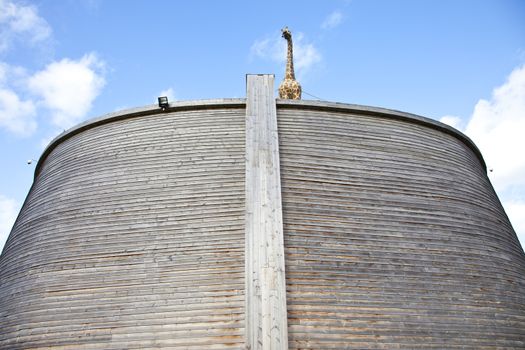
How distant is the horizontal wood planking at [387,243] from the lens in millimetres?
7676

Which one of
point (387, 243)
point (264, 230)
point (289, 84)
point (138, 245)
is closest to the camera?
point (264, 230)

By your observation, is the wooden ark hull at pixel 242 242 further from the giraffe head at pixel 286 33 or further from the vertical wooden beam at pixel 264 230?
the giraffe head at pixel 286 33

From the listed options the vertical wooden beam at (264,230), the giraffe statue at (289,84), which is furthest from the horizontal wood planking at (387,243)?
the giraffe statue at (289,84)

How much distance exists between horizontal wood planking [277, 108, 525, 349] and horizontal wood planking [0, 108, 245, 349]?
1282mm

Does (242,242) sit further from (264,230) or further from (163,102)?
(163,102)

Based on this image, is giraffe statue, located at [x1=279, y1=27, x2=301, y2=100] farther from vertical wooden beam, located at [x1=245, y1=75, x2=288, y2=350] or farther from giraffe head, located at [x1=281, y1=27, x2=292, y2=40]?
vertical wooden beam, located at [x1=245, y1=75, x2=288, y2=350]

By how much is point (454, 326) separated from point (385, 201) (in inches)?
113

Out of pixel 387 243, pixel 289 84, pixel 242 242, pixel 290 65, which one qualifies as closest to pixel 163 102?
pixel 242 242

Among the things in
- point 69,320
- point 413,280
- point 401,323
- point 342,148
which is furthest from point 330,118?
point 69,320

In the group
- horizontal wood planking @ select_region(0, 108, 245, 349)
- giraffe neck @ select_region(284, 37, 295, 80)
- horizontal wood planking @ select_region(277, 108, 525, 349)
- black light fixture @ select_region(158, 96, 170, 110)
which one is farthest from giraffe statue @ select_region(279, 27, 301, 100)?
black light fixture @ select_region(158, 96, 170, 110)

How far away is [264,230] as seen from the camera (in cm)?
805

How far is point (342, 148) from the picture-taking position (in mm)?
9914

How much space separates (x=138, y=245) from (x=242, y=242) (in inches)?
86.9

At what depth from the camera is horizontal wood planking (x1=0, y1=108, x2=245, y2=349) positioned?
24.8 feet
